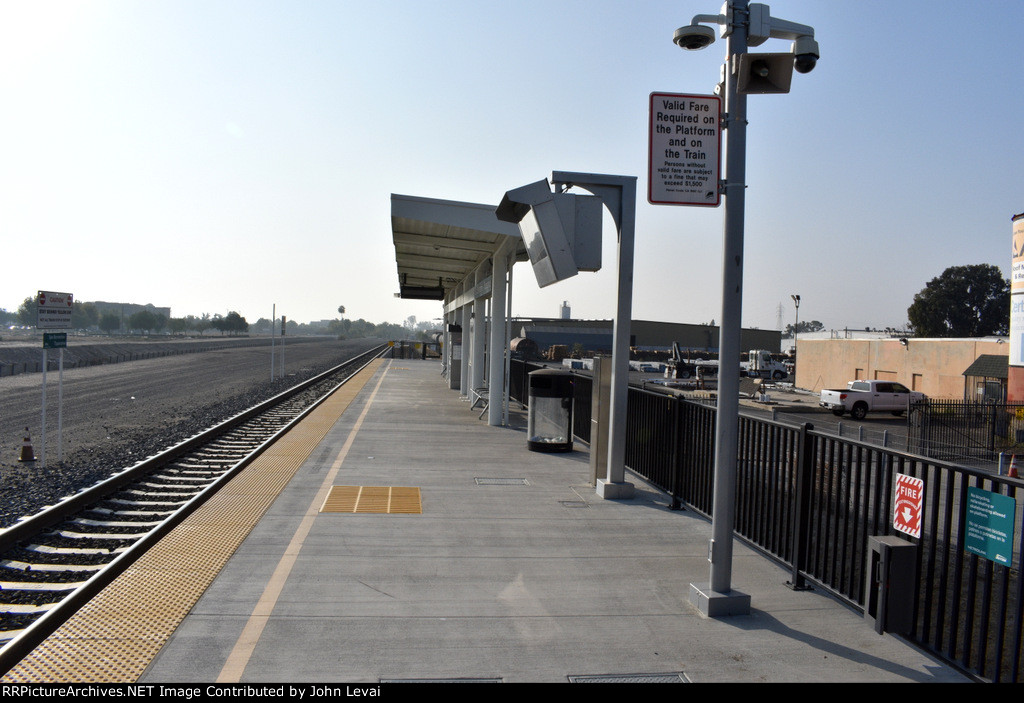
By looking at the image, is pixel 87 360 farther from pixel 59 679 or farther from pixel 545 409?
pixel 59 679

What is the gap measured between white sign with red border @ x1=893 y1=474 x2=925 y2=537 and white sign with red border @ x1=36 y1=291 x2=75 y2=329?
12.8 m

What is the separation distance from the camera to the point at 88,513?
27.3 ft

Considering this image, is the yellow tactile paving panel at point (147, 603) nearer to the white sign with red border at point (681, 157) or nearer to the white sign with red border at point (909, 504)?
the white sign with red border at point (681, 157)

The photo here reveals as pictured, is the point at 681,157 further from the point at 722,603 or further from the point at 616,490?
the point at 616,490

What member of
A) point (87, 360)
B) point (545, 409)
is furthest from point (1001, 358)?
point (87, 360)

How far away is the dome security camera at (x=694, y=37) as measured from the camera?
5102 millimetres

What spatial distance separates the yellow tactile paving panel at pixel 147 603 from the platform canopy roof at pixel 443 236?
570 centimetres

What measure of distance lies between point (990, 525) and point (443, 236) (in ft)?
A: 41.8

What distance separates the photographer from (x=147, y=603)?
476 centimetres

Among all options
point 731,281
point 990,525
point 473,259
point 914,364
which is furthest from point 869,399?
point 990,525

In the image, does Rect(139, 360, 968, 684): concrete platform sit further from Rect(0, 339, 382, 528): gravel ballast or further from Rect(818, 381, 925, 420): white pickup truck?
Rect(818, 381, 925, 420): white pickup truck

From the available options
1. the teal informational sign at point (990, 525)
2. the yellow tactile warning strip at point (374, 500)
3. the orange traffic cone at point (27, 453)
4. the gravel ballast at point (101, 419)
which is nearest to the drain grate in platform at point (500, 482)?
the yellow tactile warning strip at point (374, 500)

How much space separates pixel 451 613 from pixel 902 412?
3095 centimetres

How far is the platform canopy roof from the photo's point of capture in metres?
12.2
